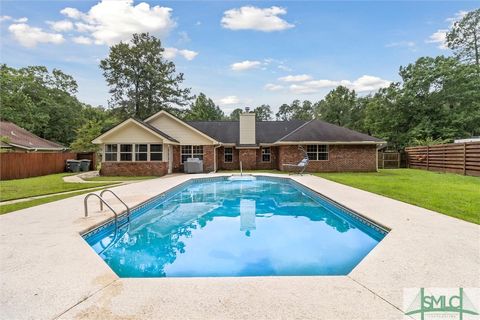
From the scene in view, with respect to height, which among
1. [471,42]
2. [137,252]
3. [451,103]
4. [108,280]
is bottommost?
[137,252]

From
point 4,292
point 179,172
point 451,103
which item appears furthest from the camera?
point 451,103

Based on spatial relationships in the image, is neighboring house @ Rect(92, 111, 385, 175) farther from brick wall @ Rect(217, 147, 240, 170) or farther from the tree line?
the tree line

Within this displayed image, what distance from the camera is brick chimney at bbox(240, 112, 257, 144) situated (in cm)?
2452

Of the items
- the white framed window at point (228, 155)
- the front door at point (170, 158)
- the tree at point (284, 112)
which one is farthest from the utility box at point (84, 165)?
the tree at point (284, 112)

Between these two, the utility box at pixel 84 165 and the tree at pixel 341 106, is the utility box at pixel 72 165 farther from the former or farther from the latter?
the tree at pixel 341 106

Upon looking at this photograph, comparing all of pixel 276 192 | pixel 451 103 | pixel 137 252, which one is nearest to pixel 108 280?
pixel 137 252

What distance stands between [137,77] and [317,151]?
A: 25.6m

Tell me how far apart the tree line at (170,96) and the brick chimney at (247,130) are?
14.9 meters

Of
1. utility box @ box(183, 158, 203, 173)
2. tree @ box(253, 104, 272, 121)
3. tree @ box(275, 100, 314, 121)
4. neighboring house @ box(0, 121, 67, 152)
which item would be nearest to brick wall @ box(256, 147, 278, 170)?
utility box @ box(183, 158, 203, 173)

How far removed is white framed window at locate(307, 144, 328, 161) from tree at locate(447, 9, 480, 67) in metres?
21.9

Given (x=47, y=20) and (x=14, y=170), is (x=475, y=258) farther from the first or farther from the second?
(x=14, y=170)

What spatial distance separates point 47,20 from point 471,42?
38.2 metres

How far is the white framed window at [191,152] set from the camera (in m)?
21.9

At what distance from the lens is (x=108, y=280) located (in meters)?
3.52
